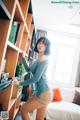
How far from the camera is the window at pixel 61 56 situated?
627 centimetres

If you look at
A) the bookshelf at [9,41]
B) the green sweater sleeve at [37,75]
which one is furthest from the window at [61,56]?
the green sweater sleeve at [37,75]

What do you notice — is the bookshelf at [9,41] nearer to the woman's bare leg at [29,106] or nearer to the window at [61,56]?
the woman's bare leg at [29,106]

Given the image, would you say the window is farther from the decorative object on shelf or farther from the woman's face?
the decorative object on shelf

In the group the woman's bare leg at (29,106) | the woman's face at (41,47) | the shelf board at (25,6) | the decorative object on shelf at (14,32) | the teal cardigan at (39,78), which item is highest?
the shelf board at (25,6)

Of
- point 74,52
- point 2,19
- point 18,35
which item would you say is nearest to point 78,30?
point 74,52

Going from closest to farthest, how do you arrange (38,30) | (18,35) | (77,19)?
(18,35) → (77,19) → (38,30)

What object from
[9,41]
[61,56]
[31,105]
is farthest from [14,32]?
[61,56]

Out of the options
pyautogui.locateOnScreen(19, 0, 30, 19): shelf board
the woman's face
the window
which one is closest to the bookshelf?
pyautogui.locateOnScreen(19, 0, 30, 19): shelf board

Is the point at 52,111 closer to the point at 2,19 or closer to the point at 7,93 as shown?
the point at 7,93

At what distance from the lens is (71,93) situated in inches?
217

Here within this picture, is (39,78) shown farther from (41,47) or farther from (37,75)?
(41,47)

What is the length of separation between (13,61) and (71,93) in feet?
12.0

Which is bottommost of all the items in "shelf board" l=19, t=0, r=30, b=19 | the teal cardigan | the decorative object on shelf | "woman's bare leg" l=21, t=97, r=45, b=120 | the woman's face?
"woman's bare leg" l=21, t=97, r=45, b=120

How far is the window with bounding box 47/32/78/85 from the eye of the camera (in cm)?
627
